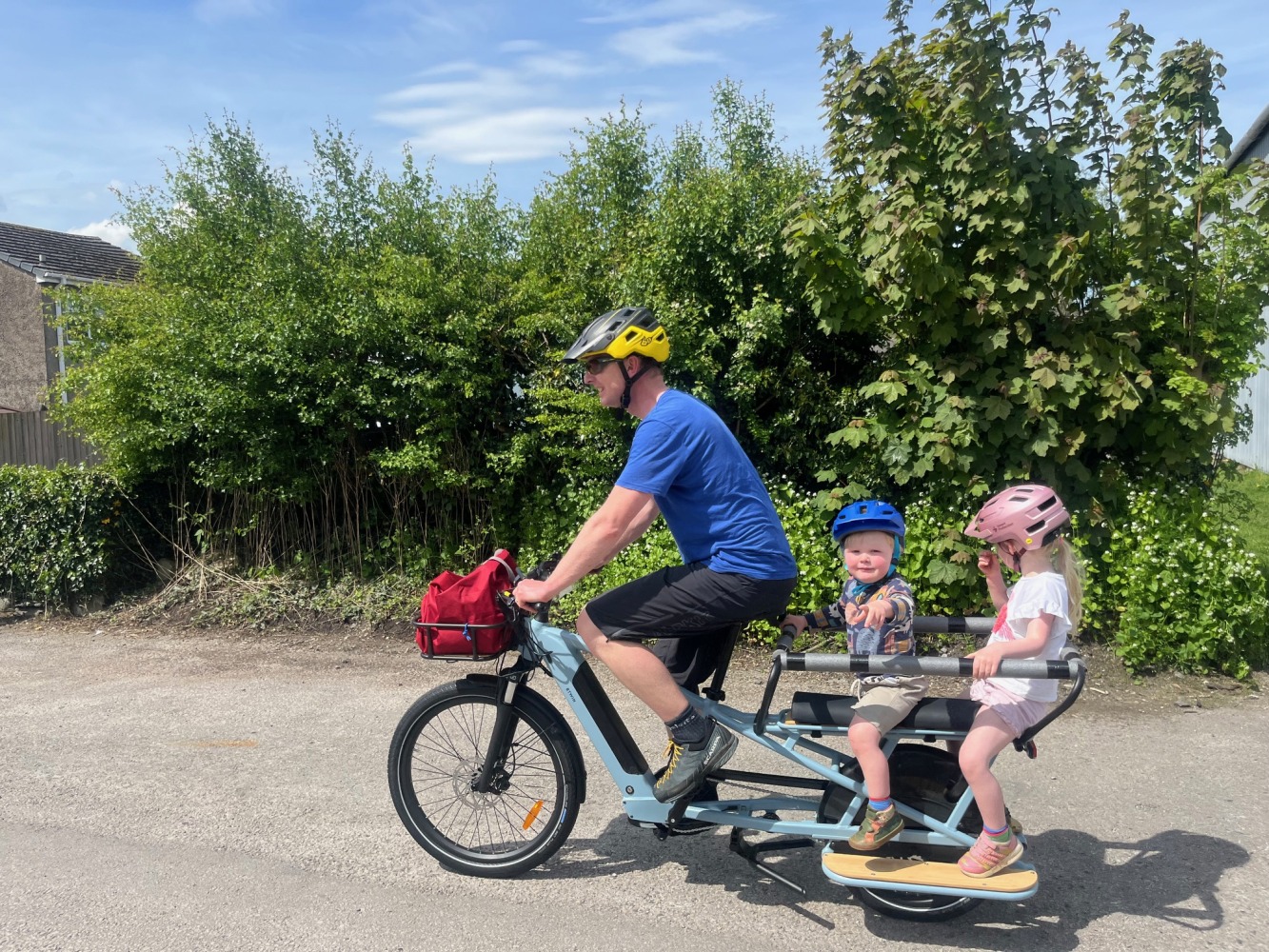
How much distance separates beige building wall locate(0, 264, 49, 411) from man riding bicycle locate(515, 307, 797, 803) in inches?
905

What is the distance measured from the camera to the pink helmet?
130 inches

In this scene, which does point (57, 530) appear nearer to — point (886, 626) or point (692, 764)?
point (692, 764)

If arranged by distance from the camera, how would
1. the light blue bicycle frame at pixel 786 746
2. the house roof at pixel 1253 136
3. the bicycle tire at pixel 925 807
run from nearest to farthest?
the light blue bicycle frame at pixel 786 746 < the bicycle tire at pixel 925 807 < the house roof at pixel 1253 136

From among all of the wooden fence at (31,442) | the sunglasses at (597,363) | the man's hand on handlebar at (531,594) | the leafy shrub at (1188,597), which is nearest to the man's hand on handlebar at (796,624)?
the man's hand on handlebar at (531,594)

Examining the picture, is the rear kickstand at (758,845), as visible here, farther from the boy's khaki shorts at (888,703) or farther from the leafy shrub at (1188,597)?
the leafy shrub at (1188,597)

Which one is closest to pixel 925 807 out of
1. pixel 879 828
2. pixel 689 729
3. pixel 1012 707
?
pixel 879 828

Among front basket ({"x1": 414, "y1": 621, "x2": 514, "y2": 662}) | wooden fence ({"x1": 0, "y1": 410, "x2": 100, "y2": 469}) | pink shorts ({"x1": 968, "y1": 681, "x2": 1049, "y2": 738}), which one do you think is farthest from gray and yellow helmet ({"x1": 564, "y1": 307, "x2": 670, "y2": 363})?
wooden fence ({"x1": 0, "y1": 410, "x2": 100, "y2": 469})

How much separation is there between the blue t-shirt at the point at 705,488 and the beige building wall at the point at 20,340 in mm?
23108

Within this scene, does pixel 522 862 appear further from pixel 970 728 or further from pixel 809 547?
pixel 809 547

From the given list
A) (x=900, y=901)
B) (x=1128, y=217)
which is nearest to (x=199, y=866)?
(x=900, y=901)

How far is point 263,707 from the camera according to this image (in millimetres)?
6383

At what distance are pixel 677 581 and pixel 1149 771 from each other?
9.39 ft

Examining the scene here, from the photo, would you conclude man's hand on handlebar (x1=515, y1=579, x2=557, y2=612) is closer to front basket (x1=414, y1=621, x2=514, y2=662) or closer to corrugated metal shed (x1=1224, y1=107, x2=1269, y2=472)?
front basket (x1=414, y1=621, x2=514, y2=662)

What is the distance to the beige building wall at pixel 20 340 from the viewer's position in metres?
22.6
